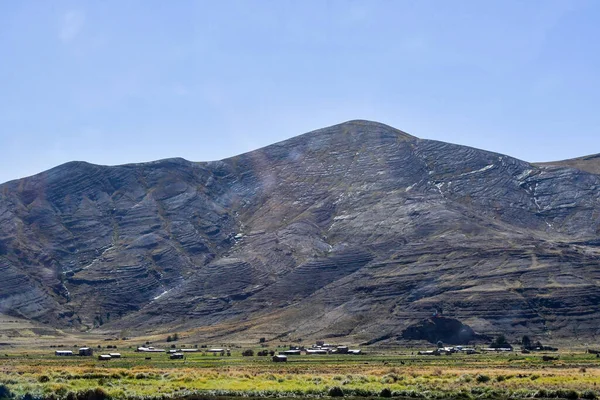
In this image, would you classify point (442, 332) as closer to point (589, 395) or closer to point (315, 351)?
point (315, 351)

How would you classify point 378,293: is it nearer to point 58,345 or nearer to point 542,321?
point 542,321

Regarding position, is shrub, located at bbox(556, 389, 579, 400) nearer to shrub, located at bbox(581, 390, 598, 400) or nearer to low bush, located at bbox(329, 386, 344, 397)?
shrub, located at bbox(581, 390, 598, 400)

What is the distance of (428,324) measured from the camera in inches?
6314

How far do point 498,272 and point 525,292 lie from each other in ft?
44.8

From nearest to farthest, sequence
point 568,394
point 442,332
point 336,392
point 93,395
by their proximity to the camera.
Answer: point 93,395 → point 568,394 → point 336,392 → point 442,332

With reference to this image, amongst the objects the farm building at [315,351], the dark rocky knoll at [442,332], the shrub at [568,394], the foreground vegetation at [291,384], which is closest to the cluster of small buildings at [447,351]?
the dark rocky knoll at [442,332]

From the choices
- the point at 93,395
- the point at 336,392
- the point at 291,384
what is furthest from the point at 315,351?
the point at 93,395

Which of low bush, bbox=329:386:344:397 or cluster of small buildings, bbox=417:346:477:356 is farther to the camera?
cluster of small buildings, bbox=417:346:477:356

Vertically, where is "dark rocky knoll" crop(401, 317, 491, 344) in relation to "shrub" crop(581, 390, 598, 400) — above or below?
below

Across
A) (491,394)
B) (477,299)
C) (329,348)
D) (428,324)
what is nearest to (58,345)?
(329,348)

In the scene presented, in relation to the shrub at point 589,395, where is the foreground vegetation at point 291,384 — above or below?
above

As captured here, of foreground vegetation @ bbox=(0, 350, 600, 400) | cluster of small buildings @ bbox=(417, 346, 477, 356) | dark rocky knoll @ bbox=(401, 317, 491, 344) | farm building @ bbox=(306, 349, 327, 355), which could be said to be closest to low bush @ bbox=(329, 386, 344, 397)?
foreground vegetation @ bbox=(0, 350, 600, 400)

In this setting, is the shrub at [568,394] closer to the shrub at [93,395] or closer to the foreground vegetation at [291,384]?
the foreground vegetation at [291,384]

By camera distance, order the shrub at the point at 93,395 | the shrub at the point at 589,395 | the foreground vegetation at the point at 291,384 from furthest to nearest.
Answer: the foreground vegetation at the point at 291,384, the shrub at the point at 589,395, the shrub at the point at 93,395
